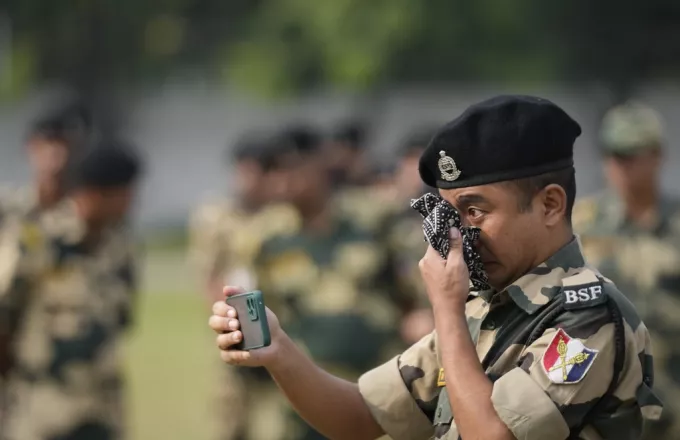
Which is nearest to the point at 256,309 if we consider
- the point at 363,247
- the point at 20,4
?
the point at 363,247

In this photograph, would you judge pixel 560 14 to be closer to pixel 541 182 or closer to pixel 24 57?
pixel 24 57

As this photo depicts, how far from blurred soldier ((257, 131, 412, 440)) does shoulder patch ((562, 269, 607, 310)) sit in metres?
4.73

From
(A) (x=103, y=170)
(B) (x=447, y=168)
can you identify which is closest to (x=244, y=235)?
(A) (x=103, y=170)

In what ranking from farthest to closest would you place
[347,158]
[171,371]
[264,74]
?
[264,74]
[171,371]
[347,158]

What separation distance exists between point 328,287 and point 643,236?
6.39 feet

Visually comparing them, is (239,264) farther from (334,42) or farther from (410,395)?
(334,42)

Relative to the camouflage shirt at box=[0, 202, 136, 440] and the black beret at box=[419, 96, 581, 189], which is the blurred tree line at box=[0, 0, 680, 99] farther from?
the black beret at box=[419, 96, 581, 189]

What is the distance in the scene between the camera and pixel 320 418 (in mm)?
4648

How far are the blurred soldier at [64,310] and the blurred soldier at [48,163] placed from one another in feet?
0.48

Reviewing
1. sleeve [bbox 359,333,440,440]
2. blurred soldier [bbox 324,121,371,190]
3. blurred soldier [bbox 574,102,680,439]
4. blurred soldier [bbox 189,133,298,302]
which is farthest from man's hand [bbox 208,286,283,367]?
blurred soldier [bbox 324,121,371,190]

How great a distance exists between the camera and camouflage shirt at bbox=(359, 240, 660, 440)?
3.96 m

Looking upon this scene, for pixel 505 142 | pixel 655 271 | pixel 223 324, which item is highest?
pixel 505 142

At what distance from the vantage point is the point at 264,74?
95.1ft

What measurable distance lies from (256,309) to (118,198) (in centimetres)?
525
